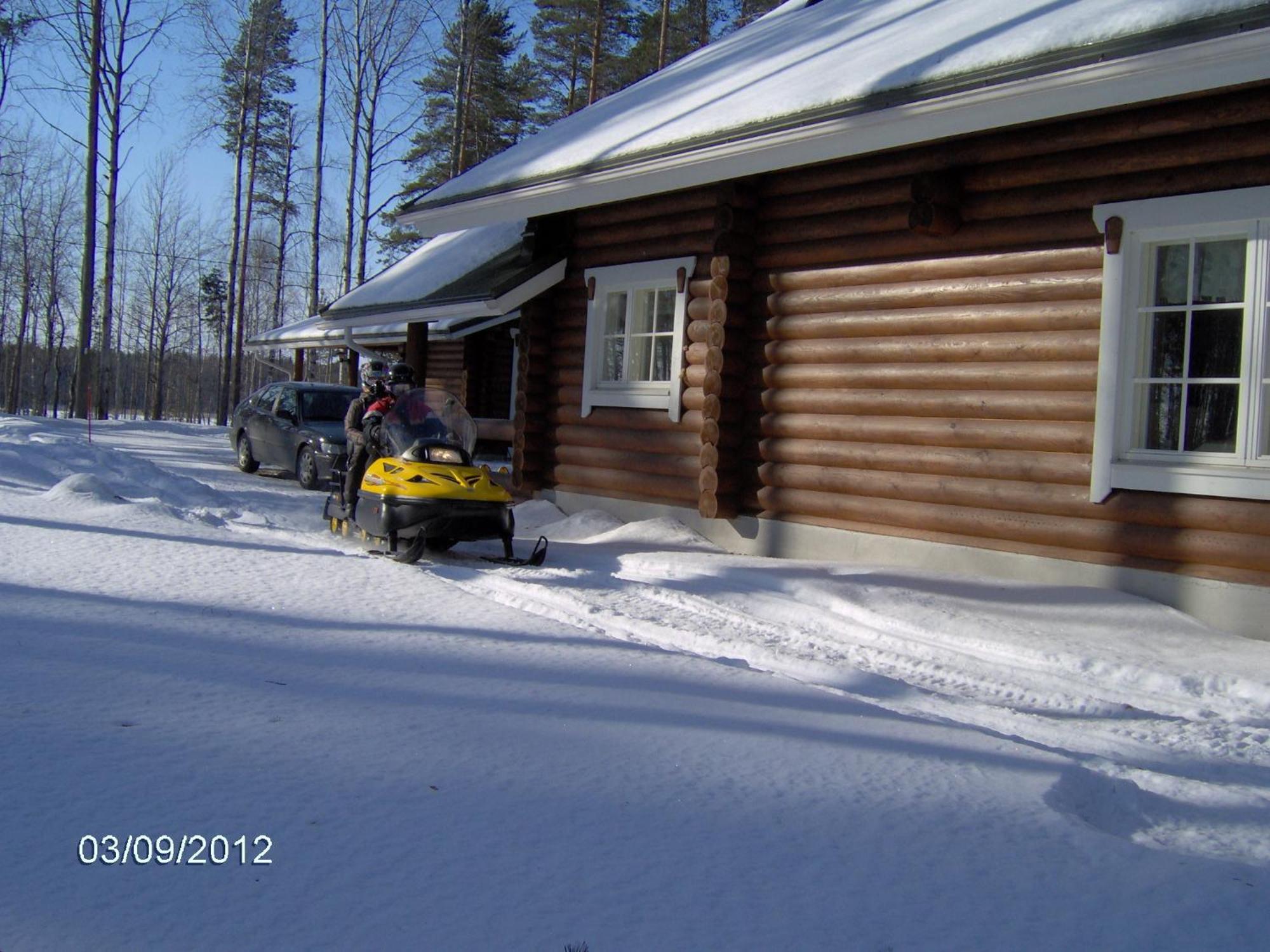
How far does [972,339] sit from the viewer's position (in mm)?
8078

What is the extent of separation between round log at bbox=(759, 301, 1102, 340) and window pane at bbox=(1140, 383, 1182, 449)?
634mm

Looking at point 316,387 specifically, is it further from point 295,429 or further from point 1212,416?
point 1212,416

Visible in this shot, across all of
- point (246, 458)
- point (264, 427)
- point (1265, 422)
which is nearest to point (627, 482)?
point (1265, 422)

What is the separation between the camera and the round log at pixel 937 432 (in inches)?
294

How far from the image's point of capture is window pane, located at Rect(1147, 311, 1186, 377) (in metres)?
7.09

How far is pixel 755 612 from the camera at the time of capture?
730 cm

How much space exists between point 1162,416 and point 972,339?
1.54m

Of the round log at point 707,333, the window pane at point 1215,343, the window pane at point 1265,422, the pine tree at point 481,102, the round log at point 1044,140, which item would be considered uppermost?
the pine tree at point 481,102

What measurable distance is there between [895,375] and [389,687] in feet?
18.3

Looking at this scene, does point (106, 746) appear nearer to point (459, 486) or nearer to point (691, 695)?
point (691, 695)

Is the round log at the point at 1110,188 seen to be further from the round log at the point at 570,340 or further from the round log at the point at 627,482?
the round log at the point at 570,340

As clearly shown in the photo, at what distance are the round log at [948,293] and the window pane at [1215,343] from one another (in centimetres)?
70

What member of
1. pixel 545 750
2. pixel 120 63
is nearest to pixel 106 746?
pixel 545 750

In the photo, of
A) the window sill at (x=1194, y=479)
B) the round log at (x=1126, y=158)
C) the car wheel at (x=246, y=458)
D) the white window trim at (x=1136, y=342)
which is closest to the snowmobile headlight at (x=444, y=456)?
the round log at (x=1126, y=158)
